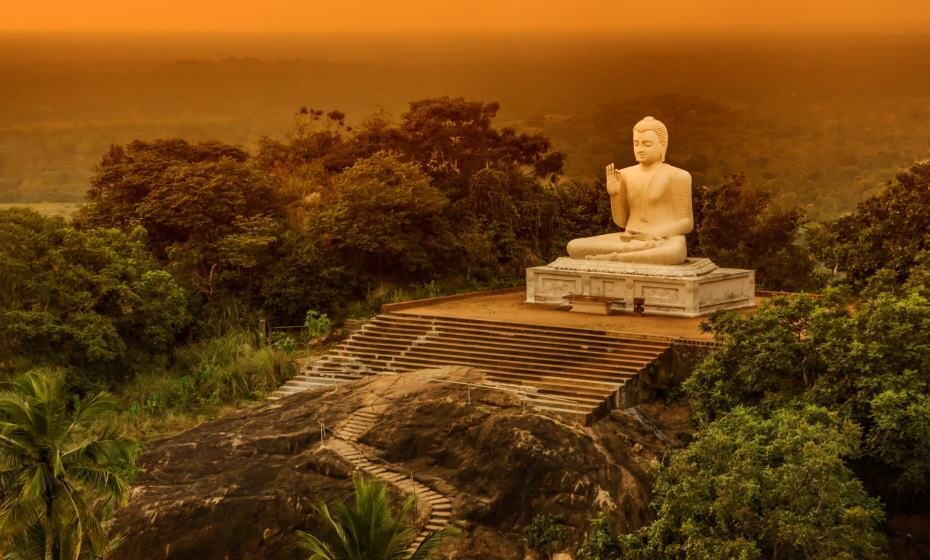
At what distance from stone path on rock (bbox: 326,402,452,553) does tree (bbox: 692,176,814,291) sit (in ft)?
46.8

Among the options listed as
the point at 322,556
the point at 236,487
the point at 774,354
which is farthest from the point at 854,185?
the point at 322,556

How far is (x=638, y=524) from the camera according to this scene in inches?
837

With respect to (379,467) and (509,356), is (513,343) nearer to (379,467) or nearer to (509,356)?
(509,356)

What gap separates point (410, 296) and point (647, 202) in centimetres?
627

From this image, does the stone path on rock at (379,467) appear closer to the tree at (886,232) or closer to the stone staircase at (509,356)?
the stone staircase at (509,356)

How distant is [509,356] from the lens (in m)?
26.3

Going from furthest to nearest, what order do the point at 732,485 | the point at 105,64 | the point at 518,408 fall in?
the point at 105,64, the point at 518,408, the point at 732,485

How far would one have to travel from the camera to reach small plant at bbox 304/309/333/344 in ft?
98.5

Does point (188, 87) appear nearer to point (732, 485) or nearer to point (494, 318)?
point (494, 318)

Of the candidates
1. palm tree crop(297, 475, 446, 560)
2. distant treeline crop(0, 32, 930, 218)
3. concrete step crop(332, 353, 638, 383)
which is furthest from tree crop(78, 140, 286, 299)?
distant treeline crop(0, 32, 930, 218)

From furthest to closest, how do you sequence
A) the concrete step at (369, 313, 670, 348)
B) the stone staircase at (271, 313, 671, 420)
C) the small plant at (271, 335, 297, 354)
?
the small plant at (271, 335, 297, 354)
the concrete step at (369, 313, 670, 348)
the stone staircase at (271, 313, 671, 420)

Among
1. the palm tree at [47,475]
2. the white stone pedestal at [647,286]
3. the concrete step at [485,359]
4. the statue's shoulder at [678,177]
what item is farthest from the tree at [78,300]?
the statue's shoulder at [678,177]

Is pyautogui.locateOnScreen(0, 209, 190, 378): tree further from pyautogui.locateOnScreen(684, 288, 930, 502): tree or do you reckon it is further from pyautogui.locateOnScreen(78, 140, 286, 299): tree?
pyautogui.locateOnScreen(684, 288, 930, 502): tree

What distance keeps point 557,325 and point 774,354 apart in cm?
605
